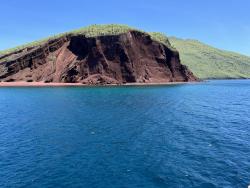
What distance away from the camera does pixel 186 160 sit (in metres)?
39.4

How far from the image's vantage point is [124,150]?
1732 inches

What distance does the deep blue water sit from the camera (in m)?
33.2

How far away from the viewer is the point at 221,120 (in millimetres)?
68438

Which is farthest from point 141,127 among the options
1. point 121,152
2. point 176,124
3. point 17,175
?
point 17,175

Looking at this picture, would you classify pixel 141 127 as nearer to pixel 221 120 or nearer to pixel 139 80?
pixel 221 120

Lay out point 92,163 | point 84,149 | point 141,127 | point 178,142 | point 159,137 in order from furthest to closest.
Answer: point 141,127
point 159,137
point 178,142
point 84,149
point 92,163

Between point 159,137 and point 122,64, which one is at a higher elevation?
point 122,64

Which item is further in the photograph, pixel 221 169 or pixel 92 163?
pixel 92 163

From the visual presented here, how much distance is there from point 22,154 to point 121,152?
14.5 m

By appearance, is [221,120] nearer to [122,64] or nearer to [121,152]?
[121,152]

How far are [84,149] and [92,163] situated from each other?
6.67m

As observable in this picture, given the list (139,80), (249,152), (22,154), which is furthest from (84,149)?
(139,80)

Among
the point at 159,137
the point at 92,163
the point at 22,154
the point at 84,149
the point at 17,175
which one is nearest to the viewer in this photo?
the point at 17,175

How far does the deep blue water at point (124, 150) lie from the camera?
33.2 metres
